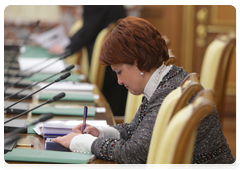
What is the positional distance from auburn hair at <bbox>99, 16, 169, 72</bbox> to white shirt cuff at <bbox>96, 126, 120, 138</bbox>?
0.24 m

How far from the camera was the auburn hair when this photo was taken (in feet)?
3.49

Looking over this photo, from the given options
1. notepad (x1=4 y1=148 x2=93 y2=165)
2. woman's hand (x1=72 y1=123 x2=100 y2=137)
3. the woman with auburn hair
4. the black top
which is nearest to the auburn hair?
the woman with auburn hair

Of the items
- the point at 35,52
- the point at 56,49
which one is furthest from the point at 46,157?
the point at 35,52

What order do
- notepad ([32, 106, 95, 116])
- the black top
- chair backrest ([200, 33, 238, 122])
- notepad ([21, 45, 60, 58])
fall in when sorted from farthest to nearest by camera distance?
notepad ([21, 45, 60, 58]) < the black top < chair backrest ([200, 33, 238, 122]) < notepad ([32, 106, 95, 116])

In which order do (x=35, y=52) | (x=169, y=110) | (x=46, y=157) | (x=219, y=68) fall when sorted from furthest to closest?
(x=35, y=52) < (x=219, y=68) < (x=46, y=157) < (x=169, y=110)

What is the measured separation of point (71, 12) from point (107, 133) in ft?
13.0

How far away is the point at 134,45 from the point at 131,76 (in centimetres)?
13

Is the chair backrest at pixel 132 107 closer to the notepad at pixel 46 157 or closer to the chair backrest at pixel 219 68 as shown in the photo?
the chair backrest at pixel 219 68

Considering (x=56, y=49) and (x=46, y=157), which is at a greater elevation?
(x=56, y=49)

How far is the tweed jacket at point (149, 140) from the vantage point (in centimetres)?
92

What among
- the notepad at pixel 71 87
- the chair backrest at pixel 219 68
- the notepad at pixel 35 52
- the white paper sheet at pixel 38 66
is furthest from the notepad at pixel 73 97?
the notepad at pixel 35 52

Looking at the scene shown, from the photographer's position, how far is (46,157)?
0.89 m

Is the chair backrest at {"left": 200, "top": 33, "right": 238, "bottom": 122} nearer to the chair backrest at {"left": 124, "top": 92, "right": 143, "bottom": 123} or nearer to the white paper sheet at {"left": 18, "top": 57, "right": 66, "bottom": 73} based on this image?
the chair backrest at {"left": 124, "top": 92, "right": 143, "bottom": 123}

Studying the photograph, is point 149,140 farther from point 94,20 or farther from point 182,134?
point 94,20
